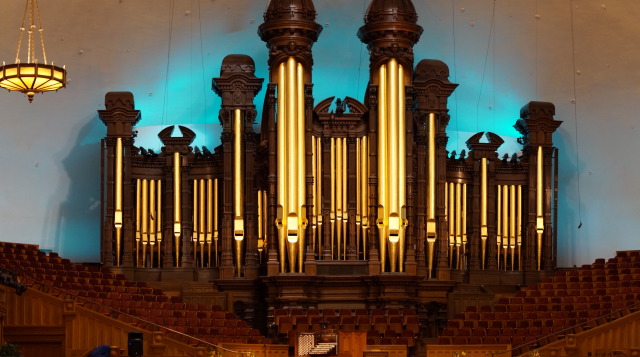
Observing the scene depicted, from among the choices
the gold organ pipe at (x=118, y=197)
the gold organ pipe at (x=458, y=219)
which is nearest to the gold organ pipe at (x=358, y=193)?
the gold organ pipe at (x=458, y=219)

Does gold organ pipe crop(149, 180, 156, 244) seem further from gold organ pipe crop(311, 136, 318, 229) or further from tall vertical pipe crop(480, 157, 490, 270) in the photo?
tall vertical pipe crop(480, 157, 490, 270)

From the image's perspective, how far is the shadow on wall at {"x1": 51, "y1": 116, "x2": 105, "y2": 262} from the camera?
23.5 metres

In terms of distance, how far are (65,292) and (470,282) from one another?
6562 mm

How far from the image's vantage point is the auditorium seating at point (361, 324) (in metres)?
20.7

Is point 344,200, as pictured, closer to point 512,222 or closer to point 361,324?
point 361,324

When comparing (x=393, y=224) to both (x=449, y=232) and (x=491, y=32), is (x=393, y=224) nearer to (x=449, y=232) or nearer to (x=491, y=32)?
(x=449, y=232)

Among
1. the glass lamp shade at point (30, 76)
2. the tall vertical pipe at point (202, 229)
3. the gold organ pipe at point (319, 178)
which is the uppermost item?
the glass lamp shade at point (30, 76)

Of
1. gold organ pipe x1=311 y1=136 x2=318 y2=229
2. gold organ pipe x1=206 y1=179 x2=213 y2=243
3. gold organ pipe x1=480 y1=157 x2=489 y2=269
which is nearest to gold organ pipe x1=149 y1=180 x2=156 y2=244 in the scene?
gold organ pipe x1=206 y1=179 x2=213 y2=243

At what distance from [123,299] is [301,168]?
333 centimetres

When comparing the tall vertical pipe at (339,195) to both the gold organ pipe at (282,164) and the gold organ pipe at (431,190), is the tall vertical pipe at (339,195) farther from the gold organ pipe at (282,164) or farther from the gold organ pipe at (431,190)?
the gold organ pipe at (431,190)

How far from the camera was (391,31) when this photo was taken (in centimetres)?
2255

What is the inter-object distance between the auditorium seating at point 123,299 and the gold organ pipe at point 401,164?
261 cm

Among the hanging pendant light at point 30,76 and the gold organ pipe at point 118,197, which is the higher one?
the hanging pendant light at point 30,76

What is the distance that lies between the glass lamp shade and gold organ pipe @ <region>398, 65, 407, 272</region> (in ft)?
19.9
